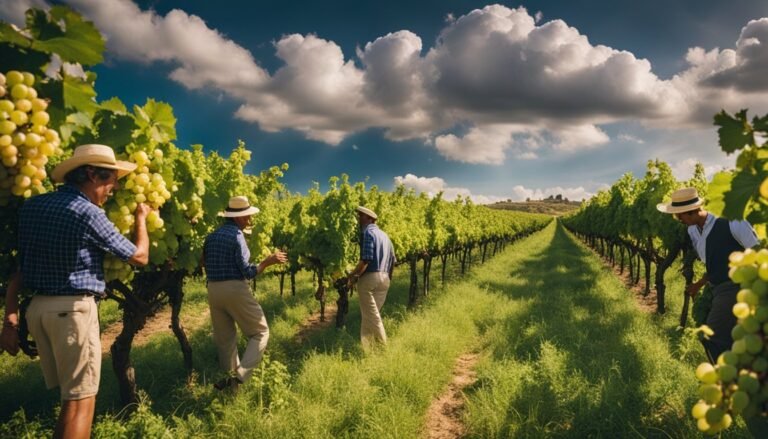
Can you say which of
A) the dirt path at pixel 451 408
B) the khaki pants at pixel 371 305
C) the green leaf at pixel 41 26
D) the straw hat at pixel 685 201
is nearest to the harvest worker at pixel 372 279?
the khaki pants at pixel 371 305

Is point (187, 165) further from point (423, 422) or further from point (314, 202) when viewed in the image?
point (314, 202)

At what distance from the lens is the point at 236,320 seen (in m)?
5.39

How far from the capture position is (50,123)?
96.7 inches

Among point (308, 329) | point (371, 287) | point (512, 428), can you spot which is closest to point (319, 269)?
point (308, 329)

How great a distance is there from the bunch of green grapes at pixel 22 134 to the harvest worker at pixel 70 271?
51 centimetres

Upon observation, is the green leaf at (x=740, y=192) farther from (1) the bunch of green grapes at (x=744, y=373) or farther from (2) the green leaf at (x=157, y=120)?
(2) the green leaf at (x=157, y=120)

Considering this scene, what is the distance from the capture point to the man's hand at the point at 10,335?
3.03 meters

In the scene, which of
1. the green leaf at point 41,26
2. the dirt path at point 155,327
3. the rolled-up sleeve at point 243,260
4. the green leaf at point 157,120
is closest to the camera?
the green leaf at point 41,26

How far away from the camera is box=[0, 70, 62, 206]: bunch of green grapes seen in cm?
209

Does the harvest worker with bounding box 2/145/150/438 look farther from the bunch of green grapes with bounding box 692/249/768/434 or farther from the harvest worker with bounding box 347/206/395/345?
the harvest worker with bounding box 347/206/395/345

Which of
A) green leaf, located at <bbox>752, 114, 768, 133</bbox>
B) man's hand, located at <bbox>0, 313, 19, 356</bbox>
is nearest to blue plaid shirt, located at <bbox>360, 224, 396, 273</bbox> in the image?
man's hand, located at <bbox>0, 313, 19, 356</bbox>

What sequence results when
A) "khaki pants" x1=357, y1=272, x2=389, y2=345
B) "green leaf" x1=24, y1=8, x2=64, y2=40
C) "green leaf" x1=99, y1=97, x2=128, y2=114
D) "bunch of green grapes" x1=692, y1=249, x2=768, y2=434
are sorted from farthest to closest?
"khaki pants" x1=357, y1=272, x2=389, y2=345
"green leaf" x1=99, y1=97, x2=128, y2=114
"green leaf" x1=24, y1=8, x2=64, y2=40
"bunch of green grapes" x1=692, y1=249, x2=768, y2=434

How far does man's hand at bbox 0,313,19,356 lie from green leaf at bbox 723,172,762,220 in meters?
4.39

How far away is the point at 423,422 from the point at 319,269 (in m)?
4.85
